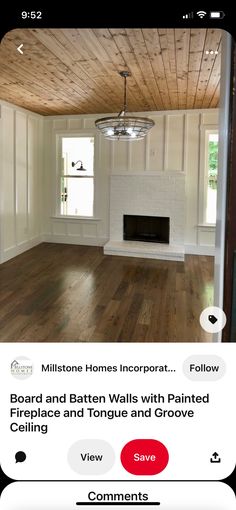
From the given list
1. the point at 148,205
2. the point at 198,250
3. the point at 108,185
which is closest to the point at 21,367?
the point at 148,205

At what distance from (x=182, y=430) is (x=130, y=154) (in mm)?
6342

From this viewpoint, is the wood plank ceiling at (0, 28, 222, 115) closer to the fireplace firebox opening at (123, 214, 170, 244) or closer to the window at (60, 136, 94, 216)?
the window at (60, 136, 94, 216)

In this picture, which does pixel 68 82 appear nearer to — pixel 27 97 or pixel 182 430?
pixel 27 97

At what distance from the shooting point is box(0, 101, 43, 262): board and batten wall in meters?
5.69

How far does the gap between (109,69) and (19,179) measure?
9.89ft

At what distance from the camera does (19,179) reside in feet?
20.4

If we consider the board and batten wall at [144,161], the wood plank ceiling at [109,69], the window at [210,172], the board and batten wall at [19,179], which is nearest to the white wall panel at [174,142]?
the board and batten wall at [144,161]

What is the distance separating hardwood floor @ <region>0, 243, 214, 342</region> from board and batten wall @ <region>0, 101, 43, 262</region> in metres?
0.44

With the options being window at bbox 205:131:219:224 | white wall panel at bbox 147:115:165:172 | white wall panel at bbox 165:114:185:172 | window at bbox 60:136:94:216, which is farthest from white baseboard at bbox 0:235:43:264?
window at bbox 205:131:219:224

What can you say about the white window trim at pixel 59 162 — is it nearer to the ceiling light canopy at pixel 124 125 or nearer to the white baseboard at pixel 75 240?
the white baseboard at pixel 75 240

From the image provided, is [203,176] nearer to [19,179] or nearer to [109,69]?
[109,69]

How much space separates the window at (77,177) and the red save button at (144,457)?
6.62 m

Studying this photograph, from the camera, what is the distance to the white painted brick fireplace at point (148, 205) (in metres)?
6.27

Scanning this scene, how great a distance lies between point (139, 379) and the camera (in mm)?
653
